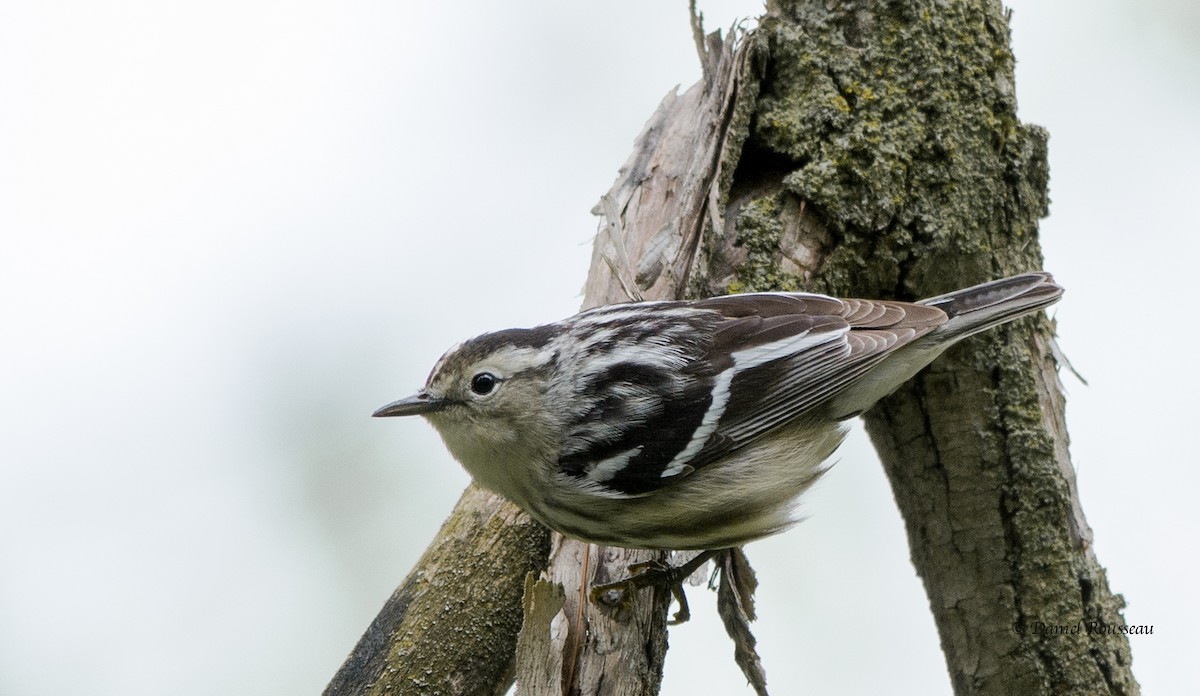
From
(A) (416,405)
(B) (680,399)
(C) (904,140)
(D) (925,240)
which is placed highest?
(C) (904,140)

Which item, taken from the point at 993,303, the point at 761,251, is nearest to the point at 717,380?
the point at 761,251

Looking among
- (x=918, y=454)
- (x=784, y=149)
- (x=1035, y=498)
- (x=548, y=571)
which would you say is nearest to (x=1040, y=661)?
(x=1035, y=498)

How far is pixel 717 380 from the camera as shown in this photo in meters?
3.37

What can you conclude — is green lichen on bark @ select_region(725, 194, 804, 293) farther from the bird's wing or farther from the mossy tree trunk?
the bird's wing

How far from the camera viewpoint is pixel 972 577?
391 centimetres

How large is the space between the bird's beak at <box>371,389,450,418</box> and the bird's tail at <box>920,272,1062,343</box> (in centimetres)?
162

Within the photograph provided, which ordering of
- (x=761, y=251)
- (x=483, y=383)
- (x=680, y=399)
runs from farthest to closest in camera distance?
1. (x=761, y=251)
2. (x=483, y=383)
3. (x=680, y=399)

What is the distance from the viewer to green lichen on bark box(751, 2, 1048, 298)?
3.73 m

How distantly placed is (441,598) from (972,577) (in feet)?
6.29

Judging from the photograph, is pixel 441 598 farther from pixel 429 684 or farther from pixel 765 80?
pixel 765 80

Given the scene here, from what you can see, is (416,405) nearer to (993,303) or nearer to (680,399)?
(680,399)

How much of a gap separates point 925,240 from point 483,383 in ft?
5.32

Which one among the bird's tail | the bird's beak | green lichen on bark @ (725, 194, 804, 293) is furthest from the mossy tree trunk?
the bird's beak

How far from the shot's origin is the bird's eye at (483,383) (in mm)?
3451
